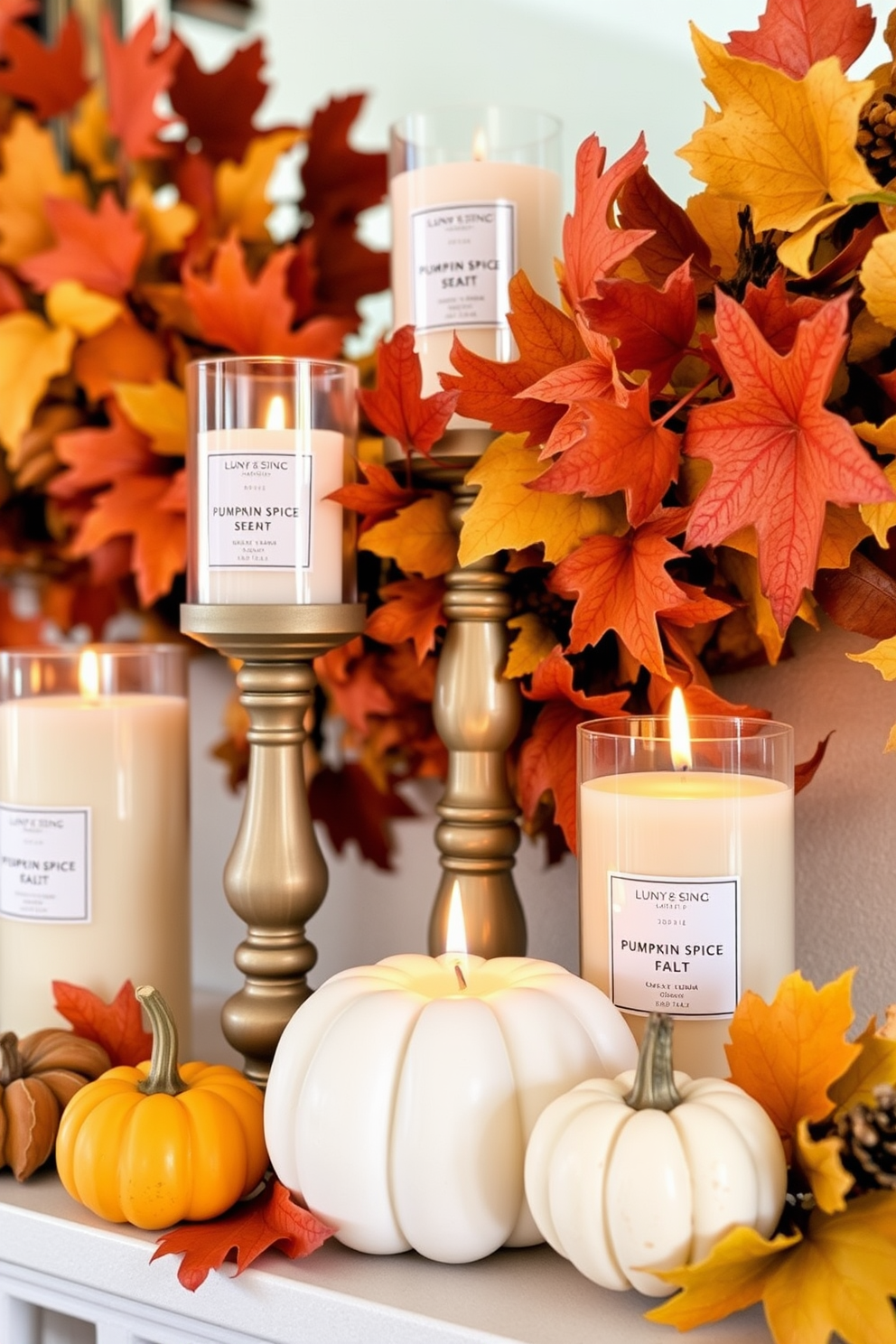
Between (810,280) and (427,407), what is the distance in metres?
0.17

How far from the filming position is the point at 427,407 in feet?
1.85

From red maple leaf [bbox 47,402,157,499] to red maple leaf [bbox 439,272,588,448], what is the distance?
0.31 metres

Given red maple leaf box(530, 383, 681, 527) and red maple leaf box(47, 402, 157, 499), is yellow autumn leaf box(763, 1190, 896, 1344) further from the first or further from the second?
red maple leaf box(47, 402, 157, 499)

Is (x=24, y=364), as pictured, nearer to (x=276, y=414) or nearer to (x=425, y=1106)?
(x=276, y=414)

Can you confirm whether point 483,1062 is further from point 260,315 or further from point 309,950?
point 260,315

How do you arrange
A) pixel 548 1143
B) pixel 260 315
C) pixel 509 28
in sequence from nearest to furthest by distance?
pixel 548 1143 < pixel 260 315 < pixel 509 28

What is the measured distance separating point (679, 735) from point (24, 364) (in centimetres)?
53

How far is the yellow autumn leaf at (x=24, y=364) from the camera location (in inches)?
31.6

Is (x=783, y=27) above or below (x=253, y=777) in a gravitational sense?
above

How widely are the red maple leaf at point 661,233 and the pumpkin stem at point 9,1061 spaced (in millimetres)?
424

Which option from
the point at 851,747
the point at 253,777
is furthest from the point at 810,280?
the point at 253,777

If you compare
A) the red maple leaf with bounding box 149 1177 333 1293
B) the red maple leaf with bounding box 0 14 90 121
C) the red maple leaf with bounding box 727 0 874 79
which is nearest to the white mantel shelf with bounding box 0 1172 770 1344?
the red maple leaf with bounding box 149 1177 333 1293

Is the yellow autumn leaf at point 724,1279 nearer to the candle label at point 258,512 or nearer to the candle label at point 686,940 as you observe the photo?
the candle label at point 686,940

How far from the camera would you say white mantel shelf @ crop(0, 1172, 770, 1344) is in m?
0.42
